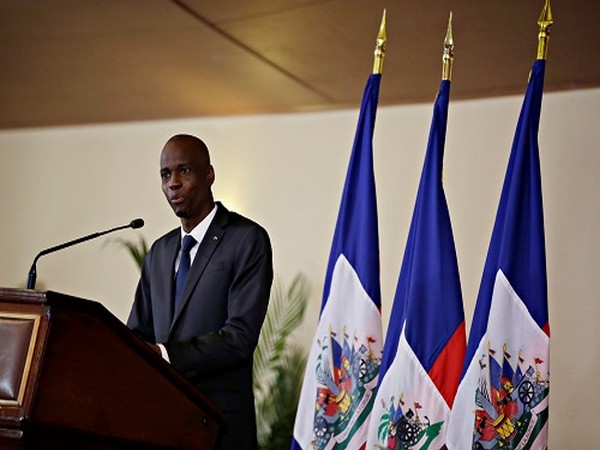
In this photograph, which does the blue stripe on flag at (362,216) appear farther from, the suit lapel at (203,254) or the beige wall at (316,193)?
the beige wall at (316,193)

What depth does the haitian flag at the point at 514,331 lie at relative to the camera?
3.80m

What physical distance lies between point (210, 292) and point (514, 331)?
1.17 meters

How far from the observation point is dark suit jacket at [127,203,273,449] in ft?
11.0

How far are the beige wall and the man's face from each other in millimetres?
2937

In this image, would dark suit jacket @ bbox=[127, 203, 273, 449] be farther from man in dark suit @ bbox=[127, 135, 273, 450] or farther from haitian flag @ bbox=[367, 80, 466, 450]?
haitian flag @ bbox=[367, 80, 466, 450]

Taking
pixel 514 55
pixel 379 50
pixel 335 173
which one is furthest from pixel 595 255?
pixel 379 50

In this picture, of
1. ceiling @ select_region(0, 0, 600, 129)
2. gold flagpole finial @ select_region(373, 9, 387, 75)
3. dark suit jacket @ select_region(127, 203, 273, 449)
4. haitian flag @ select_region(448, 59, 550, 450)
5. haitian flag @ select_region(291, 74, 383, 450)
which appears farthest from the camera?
ceiling @ select_region(0, 0, 600, 129)

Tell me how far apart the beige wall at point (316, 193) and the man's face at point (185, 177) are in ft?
9.64

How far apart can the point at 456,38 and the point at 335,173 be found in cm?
166

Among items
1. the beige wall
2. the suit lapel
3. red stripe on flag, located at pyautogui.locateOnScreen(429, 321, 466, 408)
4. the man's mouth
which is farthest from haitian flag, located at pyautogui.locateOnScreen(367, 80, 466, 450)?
the beige wall

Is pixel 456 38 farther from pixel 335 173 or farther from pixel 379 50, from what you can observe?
pixel 335 173

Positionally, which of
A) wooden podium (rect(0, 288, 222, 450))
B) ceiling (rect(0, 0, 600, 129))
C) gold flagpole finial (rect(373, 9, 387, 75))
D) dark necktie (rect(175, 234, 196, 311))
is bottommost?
wooden podium (rect(0, 288, 222, 450))

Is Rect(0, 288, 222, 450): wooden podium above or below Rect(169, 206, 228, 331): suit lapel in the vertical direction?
below

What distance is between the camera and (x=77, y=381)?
266 centimetres
